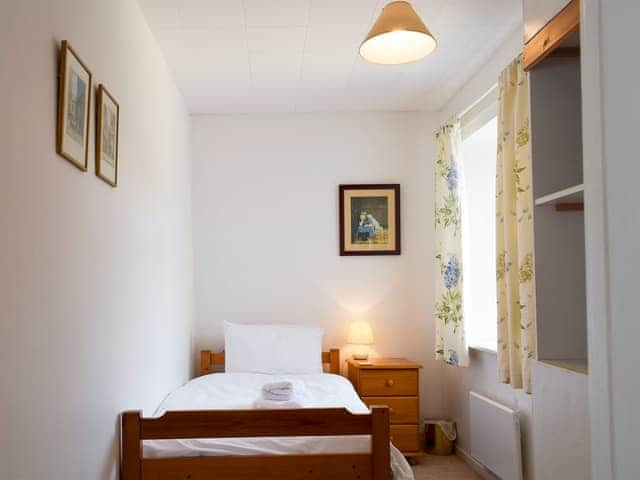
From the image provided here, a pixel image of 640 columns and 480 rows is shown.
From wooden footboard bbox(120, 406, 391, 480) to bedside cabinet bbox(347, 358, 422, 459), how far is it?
5.80ft

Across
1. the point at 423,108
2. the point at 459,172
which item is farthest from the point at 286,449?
the point at 423,108

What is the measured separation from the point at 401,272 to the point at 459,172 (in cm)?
97

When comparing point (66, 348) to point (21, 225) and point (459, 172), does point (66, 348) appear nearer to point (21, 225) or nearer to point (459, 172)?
point (21, 225)

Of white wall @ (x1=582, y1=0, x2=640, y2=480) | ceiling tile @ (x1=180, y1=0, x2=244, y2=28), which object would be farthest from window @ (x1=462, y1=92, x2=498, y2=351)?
white wall @ (x1=582, y1=0, x2=640, y2=480)

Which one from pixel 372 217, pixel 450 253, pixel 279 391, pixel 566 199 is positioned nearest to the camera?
pixel 566 199

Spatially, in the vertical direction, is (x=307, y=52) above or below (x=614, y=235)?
above

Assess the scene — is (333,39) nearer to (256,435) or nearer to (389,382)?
(256,435)

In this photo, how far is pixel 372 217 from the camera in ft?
16.2

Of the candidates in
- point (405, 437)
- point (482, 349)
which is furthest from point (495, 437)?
point (405, 437)

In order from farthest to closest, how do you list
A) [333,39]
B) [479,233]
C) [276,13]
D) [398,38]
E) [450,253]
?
[479,233], [450,253], [333,39], [276,13], [398,38]

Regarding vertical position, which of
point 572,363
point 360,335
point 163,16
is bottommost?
point 360,335

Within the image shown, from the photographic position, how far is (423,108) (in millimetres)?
4961

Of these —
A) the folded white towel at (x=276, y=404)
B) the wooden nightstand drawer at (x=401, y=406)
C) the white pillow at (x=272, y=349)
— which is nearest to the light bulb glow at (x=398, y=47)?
the folded white towel at (x=276, y=404)

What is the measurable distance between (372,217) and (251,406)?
2169mm
